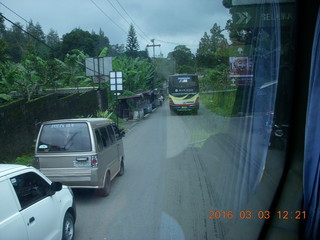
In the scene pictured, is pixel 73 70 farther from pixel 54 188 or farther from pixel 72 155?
pixel 54 188

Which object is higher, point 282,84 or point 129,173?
point 282,84

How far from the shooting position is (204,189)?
7.49 m

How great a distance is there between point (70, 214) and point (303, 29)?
13.5ft

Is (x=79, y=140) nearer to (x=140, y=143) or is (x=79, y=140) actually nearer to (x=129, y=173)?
(x=129, y=173)

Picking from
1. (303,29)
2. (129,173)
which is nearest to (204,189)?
(129,173)

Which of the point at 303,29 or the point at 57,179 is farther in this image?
the point at 57,179

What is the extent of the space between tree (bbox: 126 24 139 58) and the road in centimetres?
5974

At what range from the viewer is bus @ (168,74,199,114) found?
92.8 feet

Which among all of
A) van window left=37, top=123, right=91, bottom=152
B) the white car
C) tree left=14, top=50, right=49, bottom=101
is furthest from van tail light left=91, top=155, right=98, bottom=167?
tree left=14, top=50, right=49, bottom=101

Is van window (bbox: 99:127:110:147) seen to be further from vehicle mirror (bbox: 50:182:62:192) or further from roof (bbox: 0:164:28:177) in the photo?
roof (bbox: 0:164:28:177)

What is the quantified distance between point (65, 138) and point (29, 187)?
9.43ft

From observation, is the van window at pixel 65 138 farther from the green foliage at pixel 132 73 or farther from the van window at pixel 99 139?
the green foliage at pixel 132 73

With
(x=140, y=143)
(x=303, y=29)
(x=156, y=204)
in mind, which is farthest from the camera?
(x=140, y=143)

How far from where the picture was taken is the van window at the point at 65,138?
6.88 metres
